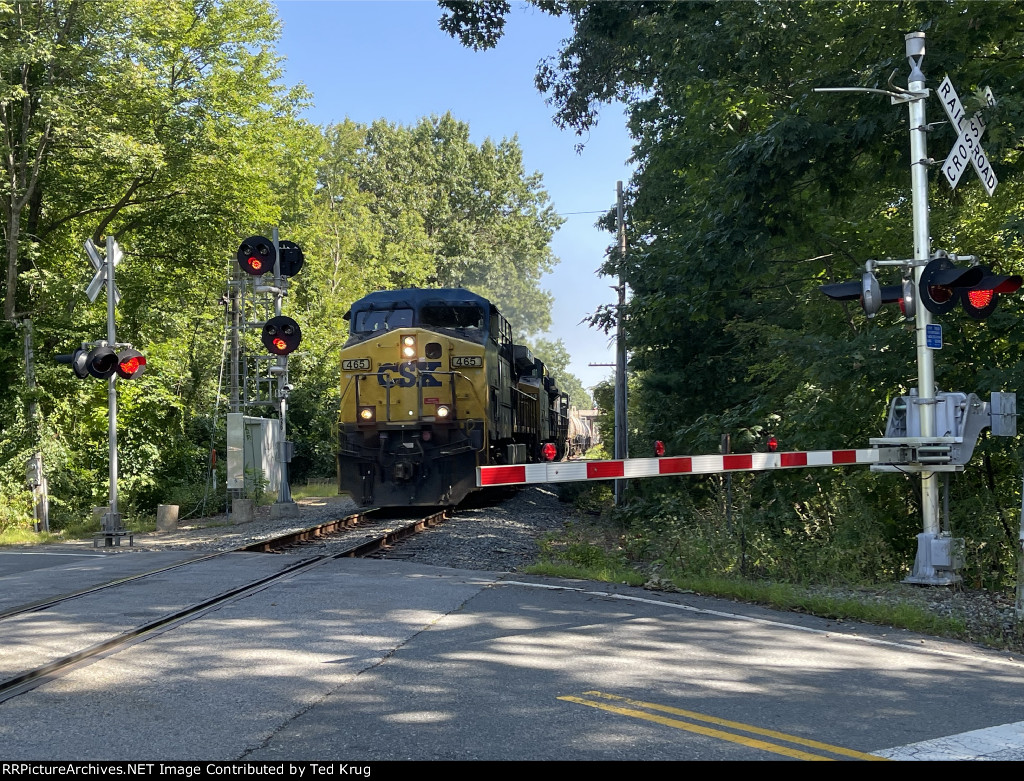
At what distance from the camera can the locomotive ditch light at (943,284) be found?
912 centimetres

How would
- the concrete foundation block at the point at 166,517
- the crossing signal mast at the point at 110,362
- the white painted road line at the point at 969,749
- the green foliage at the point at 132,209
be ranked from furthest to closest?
1. the green foliage at the point at 132,209
2. the concrete foundation block at the point at 166,517
3. the crossing signal mast at the point at 110,362
4. the white painted road line at the point at 969,749

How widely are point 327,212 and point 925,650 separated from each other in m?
42.4

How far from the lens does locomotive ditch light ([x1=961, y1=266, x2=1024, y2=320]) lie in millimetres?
9094

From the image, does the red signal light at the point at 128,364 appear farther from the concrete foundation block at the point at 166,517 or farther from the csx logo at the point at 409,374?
the concrete foundation block at the point at 166,517

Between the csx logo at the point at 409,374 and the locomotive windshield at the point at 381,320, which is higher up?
the locomotive windshield at the point at 381,320

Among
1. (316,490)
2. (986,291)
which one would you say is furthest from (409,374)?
(316,490)

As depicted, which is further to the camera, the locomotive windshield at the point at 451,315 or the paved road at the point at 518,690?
the locomotive windshield at the point at 451,315

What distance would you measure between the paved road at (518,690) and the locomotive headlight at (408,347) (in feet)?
31.3

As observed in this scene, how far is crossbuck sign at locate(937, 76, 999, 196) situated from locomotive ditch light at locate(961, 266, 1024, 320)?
954 mm

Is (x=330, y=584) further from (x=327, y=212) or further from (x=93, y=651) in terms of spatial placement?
(x=327, y=212)

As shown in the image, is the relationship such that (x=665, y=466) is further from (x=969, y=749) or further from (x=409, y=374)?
(x=409, y=374)

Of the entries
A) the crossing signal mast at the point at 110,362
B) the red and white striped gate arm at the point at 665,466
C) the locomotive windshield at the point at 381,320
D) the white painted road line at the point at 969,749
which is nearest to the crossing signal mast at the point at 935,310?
the red and white striped gate arm at the point at 665,466
